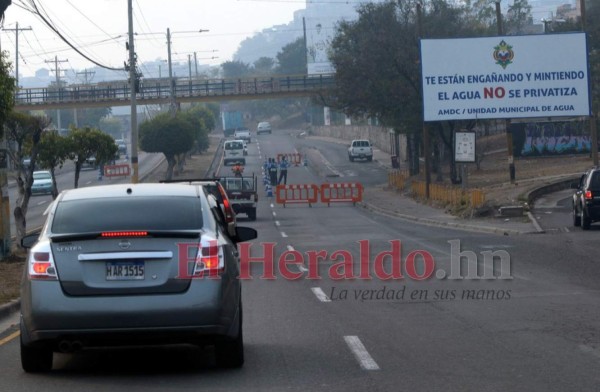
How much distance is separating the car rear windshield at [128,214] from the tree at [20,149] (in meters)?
17.7

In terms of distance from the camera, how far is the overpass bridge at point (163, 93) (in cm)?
7688

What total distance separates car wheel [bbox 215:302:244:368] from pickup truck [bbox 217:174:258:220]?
31.6 meters

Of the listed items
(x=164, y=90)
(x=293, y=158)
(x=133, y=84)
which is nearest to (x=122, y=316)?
(x=133, y=84)

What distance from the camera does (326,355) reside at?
10.3 m

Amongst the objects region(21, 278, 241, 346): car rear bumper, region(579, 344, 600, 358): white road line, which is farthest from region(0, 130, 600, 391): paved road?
region(21, 278, 241, 346): car rear bumper

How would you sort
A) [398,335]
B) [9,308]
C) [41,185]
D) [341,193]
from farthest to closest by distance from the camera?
[41,185], [341,193], [9,308], [398,335]

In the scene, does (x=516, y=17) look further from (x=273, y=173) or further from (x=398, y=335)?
(x=398, y=335)

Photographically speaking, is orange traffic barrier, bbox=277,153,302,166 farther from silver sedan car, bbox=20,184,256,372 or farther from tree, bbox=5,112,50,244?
silver sedan car, bbox=20,184,256,372

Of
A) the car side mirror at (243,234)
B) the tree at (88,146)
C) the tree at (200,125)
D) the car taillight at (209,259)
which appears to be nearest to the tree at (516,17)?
the tree at (200,125)

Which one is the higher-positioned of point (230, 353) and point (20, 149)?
point (20, 149)

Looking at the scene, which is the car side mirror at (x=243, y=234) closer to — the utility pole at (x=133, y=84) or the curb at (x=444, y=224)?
the curb at (x=444, y=224)

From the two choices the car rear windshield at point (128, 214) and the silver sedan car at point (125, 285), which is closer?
the silver sedan car at point (125, 285)

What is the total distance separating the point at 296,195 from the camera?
53.7 metres

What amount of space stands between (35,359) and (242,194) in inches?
1288
